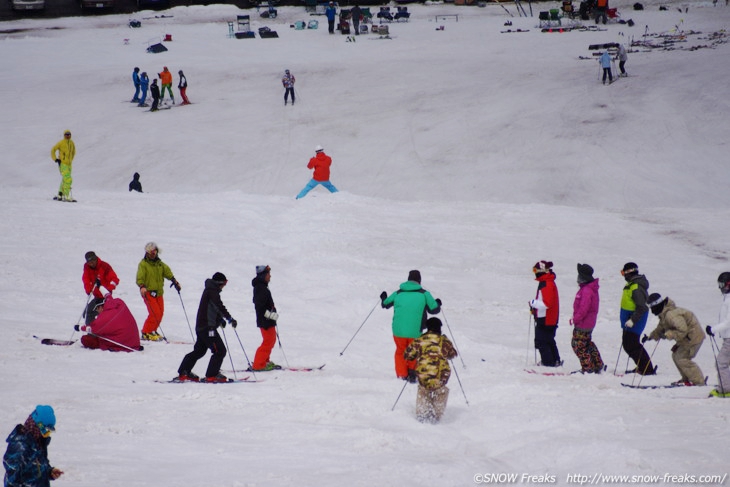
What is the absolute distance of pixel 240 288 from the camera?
14.1 metres

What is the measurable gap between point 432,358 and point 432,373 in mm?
141

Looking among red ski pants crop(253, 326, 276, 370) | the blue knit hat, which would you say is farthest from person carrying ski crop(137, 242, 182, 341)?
the blue knit hat

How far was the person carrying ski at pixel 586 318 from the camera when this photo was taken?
32.1ft

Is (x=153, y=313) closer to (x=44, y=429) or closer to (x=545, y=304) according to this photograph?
(x=545, y=304)

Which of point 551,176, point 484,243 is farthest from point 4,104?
point 484,243

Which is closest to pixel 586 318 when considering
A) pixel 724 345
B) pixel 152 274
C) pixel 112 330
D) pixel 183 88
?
pixel 724 345

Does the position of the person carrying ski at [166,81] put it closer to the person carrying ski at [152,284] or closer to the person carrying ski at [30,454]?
the person carrying ski at [152,284]

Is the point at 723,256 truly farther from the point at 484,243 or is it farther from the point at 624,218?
the point at 484,243

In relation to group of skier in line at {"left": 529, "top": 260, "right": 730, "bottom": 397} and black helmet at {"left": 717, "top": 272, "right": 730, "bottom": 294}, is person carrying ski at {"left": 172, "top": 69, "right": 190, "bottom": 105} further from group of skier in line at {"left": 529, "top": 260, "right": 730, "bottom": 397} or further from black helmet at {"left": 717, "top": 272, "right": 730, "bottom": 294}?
black helmet at {"left": 717, "top": 272, "right": 730, "bottom": 294}

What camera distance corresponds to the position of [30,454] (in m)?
5.26

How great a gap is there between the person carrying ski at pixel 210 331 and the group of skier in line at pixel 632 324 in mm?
3729

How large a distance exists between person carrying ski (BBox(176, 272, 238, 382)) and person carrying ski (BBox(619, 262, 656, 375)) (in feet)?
15.1

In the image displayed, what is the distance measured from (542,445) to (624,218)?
1355cm

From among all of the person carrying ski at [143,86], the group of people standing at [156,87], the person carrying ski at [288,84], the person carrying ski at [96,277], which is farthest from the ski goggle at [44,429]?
the person carrying ski at [143,86]
